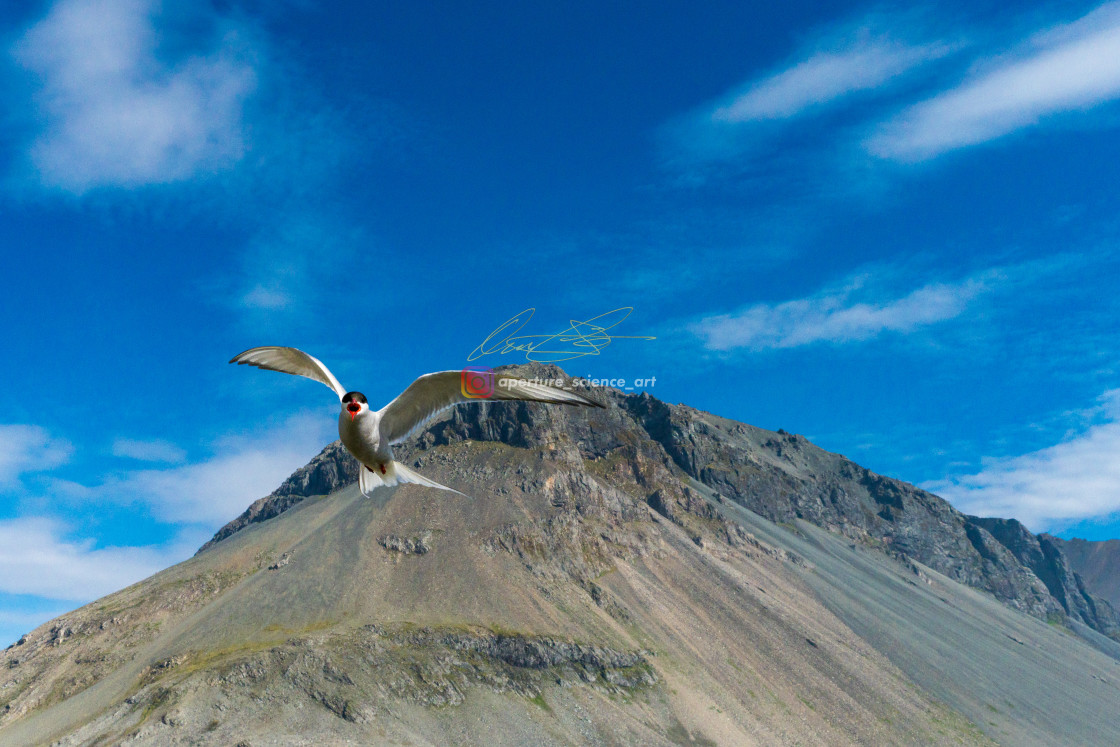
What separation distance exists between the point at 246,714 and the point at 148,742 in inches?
409

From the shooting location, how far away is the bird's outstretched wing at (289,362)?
55.1ft

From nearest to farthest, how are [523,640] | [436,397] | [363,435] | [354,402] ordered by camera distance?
[354,402] < [363,435] < [436,397] < [523,640]

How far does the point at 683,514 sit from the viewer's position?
182 meters

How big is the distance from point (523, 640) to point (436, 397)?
108384mm

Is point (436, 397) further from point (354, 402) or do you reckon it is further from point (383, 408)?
point (354, 402)

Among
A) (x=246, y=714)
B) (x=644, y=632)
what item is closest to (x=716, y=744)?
(x=644, y=632)

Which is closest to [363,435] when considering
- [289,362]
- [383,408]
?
[383,408]

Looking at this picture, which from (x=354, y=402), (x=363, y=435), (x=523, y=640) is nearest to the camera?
(x=354, y=402)

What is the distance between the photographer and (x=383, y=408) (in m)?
16.5

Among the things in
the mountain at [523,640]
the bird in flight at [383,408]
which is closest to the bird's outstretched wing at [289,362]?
the bird in flight at [383,408]

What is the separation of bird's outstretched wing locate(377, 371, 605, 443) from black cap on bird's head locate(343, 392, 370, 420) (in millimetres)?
642

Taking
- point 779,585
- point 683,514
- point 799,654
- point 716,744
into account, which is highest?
point 683,514

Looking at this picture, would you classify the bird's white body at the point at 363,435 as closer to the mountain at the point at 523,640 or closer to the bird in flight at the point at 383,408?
the bird in flight at the point at 383,408

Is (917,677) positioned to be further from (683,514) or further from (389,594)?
(389,594)
